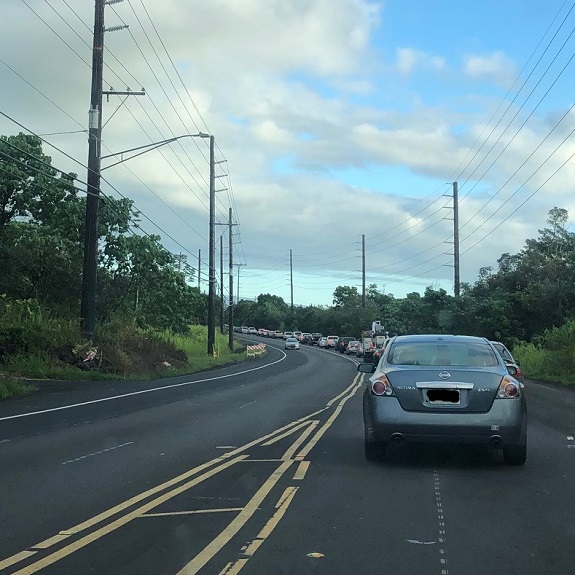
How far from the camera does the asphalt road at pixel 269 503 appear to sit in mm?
5996

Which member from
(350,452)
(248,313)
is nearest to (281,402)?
(350,452)

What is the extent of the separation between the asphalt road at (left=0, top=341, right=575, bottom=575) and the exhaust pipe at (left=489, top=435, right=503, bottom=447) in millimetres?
352

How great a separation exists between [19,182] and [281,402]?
21074 millimetres

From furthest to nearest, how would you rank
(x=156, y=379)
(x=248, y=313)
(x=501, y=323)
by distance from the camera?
(x=248, y=313), (x=501, y=323), (x=156, y=379)

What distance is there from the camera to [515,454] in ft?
32.2

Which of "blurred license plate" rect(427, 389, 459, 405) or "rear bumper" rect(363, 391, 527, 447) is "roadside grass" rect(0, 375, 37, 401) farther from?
"blurred license plate" rect(427, 389, 459, 405)

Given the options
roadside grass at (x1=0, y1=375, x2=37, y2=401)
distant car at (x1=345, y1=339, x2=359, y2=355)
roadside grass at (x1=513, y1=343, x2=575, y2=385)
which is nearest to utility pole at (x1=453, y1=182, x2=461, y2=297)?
roadside grass at (x1=513, y1=343, x2=575, y2=385)

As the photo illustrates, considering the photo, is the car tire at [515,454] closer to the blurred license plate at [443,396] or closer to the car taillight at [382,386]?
the blurred license plate at [443,396]

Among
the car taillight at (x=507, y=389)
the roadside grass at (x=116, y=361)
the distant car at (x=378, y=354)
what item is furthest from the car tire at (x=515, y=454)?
the roadside grass at (x=116, y=361)

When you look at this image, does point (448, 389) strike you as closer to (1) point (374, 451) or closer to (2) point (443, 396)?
(2) point (443, 396)

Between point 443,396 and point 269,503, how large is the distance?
2704 mm

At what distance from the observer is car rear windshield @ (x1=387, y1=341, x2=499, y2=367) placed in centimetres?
1018

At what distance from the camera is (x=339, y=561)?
19.5ft

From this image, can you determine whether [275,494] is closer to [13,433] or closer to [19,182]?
[13,433]
